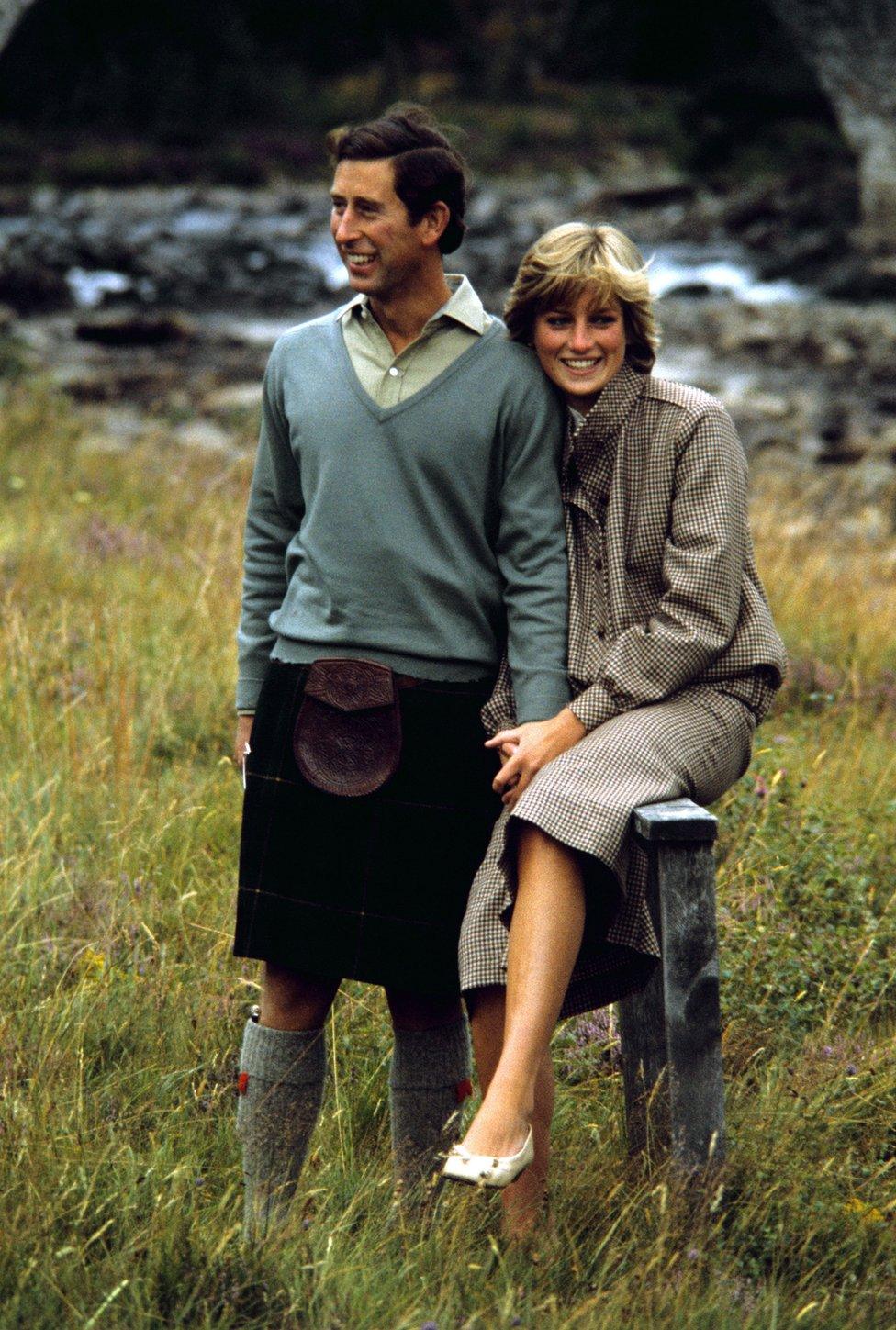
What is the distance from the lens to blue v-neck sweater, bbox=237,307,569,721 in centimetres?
277

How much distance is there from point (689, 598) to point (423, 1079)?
1.01 metres

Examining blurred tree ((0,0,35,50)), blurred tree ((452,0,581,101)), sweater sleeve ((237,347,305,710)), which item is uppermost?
blurred tree ((452,0,581,101))

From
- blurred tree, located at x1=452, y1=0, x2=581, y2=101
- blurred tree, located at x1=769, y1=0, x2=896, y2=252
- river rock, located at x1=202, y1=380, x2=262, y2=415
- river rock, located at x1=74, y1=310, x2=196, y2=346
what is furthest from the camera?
blurred tree, located at x1=452, y1=0, x2=581, y2=101

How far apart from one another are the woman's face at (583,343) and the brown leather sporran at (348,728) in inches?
23.5

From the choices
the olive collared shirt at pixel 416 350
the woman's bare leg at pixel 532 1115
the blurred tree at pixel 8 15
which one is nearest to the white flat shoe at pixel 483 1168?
the woman's bare leg at pixel 532 1115

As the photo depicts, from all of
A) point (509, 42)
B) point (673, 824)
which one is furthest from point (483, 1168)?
point (509, 42)

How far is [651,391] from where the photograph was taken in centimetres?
279

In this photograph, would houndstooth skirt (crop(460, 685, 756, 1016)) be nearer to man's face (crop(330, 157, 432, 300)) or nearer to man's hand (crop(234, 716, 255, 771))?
man's hand (crop(234, 716, 255, 771))

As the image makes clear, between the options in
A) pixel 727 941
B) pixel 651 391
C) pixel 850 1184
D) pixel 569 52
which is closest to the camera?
pixel 651 391

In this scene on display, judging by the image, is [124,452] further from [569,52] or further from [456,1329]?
[569,52]

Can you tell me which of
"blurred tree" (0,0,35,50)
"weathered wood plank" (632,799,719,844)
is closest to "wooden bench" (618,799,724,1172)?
"weathered wood plank" (632,799,719,844)

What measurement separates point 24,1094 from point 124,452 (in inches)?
234

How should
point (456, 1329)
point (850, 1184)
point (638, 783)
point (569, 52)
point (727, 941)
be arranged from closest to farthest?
1. point (456, 1329)
2. point (638, 783)
3. point (850, 1184)
4. point (727, 941)
5. point (569, 52)

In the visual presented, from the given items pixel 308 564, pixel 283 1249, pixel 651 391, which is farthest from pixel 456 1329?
pixel 651 391
